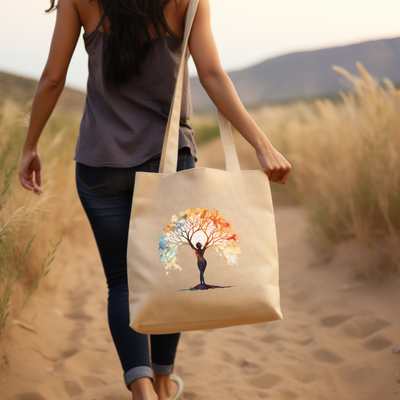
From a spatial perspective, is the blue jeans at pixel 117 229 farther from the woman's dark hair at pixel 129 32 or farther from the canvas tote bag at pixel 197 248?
the woman's dark hair at pixel 129 32

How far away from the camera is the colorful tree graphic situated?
1181mm

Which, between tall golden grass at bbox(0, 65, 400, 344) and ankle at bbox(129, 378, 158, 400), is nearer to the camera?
ankle at bbox(129, 378, 158, 400)

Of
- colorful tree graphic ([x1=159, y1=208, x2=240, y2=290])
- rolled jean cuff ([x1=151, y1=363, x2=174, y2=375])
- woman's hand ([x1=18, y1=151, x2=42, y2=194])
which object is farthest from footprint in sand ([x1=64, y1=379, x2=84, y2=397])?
colorful tree graphic ([x1=159, y1=208, x2=240, y2=290])

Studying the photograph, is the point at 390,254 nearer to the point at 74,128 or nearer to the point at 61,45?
the point at 61,45

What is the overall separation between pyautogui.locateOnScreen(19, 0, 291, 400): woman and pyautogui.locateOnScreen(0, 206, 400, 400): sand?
737 mm

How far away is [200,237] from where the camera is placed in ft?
3.91

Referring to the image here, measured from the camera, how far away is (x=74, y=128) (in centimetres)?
570

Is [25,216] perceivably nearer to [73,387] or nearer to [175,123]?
[73,387]

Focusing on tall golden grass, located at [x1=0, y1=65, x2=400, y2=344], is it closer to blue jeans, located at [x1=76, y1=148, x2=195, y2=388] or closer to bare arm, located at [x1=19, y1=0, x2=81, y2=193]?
bare arm, located at [x1=19, y1=0, x2=81, y2=193]

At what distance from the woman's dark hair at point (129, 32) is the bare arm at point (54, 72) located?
0.09 metres

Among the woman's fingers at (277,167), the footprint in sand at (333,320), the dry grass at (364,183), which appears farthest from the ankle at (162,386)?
the dry grass at (364,183)

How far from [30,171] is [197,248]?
2.64ft

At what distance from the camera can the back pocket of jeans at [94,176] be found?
4.29 feet

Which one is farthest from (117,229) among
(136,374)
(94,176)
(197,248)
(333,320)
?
(333,320)
